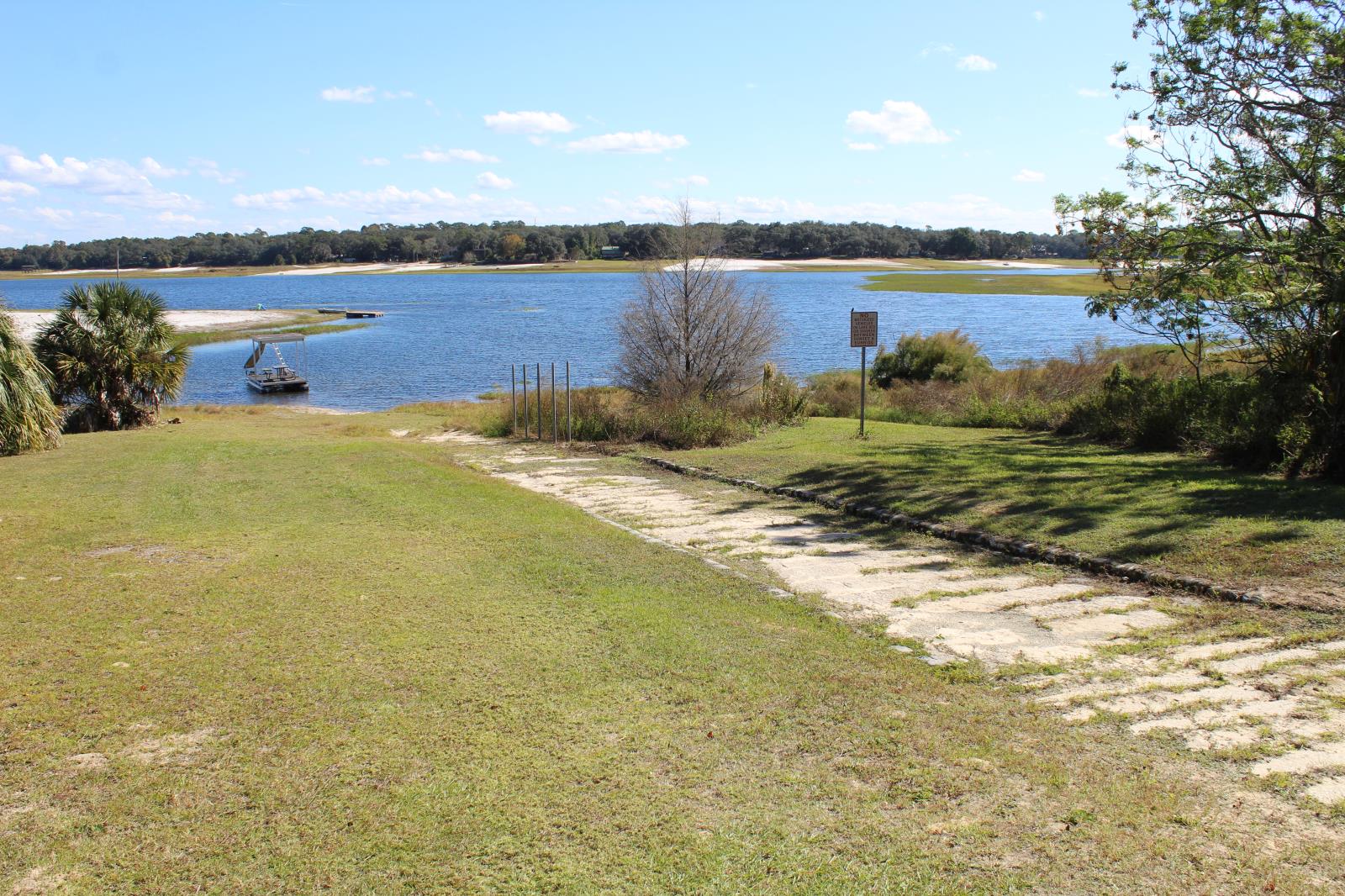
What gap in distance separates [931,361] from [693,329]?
34.3 feet

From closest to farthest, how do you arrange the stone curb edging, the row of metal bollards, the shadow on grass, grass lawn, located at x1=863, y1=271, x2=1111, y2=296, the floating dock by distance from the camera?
the stone curb edging → the shadow on grass → the row of metal bollards → the floating dock → grass lawn, located at x1=863, y1=271, x2=1111, y2=296

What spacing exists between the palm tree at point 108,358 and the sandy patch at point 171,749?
1960 cm

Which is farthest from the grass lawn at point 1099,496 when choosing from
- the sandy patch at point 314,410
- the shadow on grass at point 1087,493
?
the sandy patch at point 314,410

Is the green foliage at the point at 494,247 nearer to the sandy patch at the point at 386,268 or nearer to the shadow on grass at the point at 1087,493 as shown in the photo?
the sandy patch at the point at 386,268

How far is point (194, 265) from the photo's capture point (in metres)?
181

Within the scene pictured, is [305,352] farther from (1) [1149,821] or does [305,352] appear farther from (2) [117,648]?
(1) [1149,821]

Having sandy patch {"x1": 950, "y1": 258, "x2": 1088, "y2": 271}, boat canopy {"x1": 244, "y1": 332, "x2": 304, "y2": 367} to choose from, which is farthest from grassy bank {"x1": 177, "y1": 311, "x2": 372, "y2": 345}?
sandy patch {"x1": 950, "y1": 258, "x2": 1088, "y2": 271}

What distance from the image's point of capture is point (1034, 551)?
350 inches

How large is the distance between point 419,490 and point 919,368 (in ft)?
70.2

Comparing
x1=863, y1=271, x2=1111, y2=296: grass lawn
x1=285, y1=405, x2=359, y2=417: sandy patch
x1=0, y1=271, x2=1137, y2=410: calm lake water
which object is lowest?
x1=285, y1=405, x2=359, y2=417: sandy patch

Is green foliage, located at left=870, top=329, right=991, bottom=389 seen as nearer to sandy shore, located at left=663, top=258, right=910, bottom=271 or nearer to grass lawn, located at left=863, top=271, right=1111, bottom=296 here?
grass lawn, located at left=863, top=271, right=1111, bottom=296

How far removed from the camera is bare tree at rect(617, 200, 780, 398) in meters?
23.7

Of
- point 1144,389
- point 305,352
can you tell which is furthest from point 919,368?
point 305,352

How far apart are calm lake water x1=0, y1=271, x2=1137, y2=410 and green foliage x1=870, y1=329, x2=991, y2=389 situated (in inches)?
202
